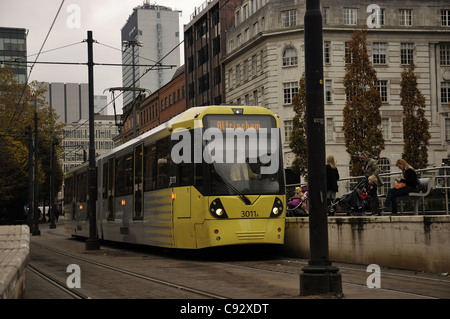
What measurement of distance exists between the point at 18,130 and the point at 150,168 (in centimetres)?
4082

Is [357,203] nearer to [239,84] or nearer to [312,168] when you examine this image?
[312,168]

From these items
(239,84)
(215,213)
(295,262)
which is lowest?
(295,262)

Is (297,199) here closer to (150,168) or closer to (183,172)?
(150,168)

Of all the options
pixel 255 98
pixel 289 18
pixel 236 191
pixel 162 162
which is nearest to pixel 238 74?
pixel 255 98

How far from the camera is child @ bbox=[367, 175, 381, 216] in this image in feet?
54.9

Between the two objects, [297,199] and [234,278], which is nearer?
[234,278]

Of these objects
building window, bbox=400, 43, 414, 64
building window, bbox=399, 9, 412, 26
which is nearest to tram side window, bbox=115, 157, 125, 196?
building window, bbox=400, 43, 414, 64

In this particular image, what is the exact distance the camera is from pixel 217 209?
16391 mm

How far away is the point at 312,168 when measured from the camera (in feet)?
32.2

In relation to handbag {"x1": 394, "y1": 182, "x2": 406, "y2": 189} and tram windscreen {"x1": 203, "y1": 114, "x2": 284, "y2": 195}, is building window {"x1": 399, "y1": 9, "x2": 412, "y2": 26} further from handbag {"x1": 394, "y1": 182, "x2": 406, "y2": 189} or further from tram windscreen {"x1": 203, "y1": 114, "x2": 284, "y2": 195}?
handbag {"x1": 394, "y1": 182, "x2": 406, "y2": 189}

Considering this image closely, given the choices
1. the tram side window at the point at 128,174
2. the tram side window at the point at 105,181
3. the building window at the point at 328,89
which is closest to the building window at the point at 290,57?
the building window at the point at 328,89

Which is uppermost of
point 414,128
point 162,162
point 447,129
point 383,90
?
point 383,90

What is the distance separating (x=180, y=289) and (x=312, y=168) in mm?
2845
